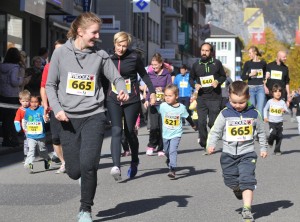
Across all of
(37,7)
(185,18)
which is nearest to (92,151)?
(37,7)

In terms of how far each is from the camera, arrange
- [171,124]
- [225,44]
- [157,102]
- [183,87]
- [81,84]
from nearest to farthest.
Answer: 1. [81,84]
2. [171,124]
3. [157,102]
4. [183,87]
5. [225,44]

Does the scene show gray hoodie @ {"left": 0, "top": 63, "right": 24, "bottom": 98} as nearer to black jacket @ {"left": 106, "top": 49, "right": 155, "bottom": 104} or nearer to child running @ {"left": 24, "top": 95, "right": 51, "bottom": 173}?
child running @ {"left": 24, "top": 95, "right": 51, "bottom": 173}

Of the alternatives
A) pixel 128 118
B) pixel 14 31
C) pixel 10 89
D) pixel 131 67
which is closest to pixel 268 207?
pixel 128 118

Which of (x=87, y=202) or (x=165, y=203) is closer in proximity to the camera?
(x=87, y=202)

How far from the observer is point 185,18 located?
275ft

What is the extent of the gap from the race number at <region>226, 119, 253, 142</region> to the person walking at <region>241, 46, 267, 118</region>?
10.1 metres

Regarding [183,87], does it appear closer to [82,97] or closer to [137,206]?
[137,206]

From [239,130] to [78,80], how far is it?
1.61 meters

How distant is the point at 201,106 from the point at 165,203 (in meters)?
6.13

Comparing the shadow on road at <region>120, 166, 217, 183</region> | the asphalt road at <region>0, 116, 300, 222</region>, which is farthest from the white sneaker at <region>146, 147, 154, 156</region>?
the shadow on road at <region>120, 166, 217, 183</region>

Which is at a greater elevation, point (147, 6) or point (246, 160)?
point (147, 6)

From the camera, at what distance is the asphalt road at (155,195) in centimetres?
812

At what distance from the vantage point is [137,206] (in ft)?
28.6

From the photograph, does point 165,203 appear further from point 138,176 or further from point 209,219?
point 138,176
